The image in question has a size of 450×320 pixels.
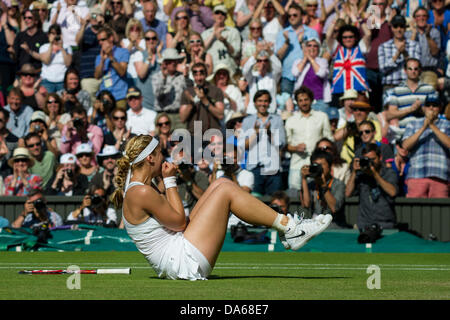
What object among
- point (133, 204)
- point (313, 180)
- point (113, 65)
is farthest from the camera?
point (113, 65)

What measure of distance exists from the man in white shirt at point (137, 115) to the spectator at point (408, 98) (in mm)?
4393

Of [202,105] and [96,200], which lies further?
[202,105]

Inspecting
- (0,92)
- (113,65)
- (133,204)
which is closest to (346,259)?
(133,204)

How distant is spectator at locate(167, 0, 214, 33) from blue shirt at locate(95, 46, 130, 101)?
122 cm

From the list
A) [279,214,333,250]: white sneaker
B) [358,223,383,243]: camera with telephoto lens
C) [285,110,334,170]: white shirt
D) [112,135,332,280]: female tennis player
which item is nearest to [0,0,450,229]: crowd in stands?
[285,110,334,170]: white shirt

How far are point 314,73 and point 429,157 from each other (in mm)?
2923

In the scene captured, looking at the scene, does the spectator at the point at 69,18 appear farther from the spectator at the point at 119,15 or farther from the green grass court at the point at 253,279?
the green grass court at the point at 253,279

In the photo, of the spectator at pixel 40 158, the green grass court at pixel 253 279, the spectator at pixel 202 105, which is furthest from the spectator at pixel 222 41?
the green grass court at pixel 253 279

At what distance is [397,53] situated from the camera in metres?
17.5

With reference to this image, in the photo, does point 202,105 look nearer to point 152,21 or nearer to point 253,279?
point 152,21

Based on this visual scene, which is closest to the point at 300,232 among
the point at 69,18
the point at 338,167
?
the point at 338,167

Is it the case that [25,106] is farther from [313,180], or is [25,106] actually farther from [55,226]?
[313,180]

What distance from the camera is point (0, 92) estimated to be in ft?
63.6

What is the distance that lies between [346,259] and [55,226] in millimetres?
5265
